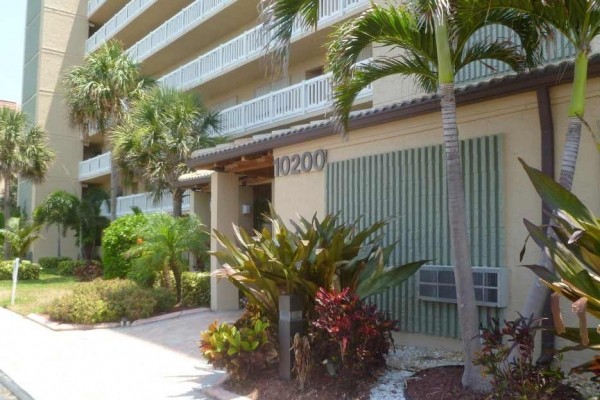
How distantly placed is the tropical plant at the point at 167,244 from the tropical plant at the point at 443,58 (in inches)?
311

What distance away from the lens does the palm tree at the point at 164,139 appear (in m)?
17.5

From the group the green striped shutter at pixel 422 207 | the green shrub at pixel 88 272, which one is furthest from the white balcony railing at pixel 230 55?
the green striped shutter at pixel 422 207

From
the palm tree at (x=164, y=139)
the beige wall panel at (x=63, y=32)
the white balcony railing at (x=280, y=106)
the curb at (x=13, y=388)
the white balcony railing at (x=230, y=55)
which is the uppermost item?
the beige wall panel at (x=63, y=32)

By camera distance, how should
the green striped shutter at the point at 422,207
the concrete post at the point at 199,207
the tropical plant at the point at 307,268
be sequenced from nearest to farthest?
the tropical plant at the point at 307,268 → the green striped shutter at the point at 422,207 → the concrete post at the point at 199,207

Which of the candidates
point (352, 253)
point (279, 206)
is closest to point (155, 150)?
point (279, 206)

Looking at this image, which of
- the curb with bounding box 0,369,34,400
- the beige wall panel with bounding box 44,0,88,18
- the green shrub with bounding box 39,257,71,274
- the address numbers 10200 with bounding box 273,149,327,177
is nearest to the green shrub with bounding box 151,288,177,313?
the address numbers 10200 with bounding box 273,149,327,177

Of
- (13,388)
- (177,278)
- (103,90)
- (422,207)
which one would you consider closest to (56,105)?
(103,90)

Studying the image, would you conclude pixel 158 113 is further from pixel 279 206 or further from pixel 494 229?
pixel 494 229

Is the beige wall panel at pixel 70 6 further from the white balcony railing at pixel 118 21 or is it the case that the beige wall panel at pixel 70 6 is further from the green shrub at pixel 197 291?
the green shrub at pixel 197 291

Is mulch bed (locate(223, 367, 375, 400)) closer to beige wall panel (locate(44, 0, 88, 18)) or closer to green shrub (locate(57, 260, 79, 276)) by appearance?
green shrub (locate(57, 260, 79, 276))

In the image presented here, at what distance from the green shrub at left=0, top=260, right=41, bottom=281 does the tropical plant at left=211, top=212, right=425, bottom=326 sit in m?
21.0

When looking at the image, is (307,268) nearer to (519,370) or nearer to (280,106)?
(519,370)

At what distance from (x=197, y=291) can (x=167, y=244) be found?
4.57 feet

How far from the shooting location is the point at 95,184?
35125 millimetres
